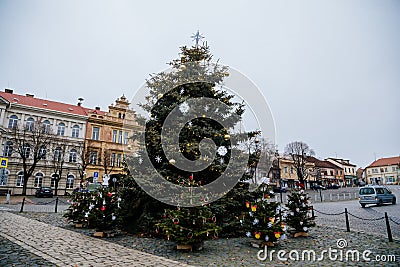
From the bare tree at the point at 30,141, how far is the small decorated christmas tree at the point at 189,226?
3094cm

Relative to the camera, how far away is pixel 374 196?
67.8 feet

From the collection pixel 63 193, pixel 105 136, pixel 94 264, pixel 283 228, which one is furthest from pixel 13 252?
pixel 105 136

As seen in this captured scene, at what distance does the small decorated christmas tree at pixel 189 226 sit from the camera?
7166mm

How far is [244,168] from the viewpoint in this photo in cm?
1007

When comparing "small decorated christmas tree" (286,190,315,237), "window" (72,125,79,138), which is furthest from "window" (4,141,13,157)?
"small decorated christmas tree" (286,190,315,237)

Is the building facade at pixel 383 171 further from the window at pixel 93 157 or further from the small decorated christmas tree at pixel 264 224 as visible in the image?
the small decorated christmas tree at pixel 264 224

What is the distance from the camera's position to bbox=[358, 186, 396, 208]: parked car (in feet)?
67.8

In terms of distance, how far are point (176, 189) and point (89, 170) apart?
3578 centimetres

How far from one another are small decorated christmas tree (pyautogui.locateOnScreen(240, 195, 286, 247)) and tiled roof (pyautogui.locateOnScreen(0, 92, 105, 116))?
4021 centimetres

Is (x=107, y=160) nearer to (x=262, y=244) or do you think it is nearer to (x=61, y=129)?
(x=61, y=129)

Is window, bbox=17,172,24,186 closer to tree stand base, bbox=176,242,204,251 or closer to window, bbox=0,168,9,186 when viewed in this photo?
window, bbox=0,168,9,186

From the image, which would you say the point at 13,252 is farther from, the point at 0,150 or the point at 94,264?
the point at 0,150

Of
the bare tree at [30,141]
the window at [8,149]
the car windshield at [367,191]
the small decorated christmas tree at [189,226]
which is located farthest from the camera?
the window at [8,149]

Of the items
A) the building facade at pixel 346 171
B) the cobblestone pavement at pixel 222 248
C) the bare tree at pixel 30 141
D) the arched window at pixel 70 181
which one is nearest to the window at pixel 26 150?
the bare tree at pixel 30 141
